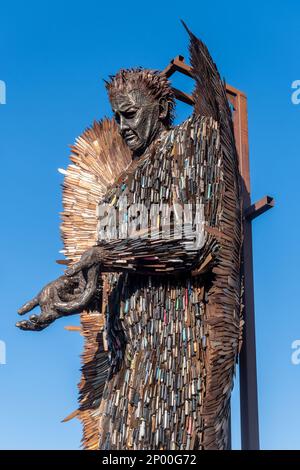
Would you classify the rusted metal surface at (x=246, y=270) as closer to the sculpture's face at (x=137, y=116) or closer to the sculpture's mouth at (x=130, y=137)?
the sculpture's face at (x=137, y=116)

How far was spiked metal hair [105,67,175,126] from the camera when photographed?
5.38 metres

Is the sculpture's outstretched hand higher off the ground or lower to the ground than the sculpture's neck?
lower

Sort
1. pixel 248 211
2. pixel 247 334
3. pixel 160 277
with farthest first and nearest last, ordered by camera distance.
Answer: pixel 248 211
pixel 247 334
pixel 160 277

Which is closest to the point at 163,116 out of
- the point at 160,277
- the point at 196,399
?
the point at 160,277

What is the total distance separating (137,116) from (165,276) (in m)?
1.08

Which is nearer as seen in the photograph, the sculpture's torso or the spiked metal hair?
the sculpture's torso

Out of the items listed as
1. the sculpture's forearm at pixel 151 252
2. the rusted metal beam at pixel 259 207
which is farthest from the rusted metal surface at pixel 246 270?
the sculpture's forearm at pixel 151 252

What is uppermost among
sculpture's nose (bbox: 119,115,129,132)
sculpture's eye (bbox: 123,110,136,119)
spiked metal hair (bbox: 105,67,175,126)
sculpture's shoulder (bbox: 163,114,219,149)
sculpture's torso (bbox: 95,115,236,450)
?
spiked metal hair (bbox: 105,67,175,126)

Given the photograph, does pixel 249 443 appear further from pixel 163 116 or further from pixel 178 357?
→ pixel 163 116

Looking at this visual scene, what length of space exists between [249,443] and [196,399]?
65 cm

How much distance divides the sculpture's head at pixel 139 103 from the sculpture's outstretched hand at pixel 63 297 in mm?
1075

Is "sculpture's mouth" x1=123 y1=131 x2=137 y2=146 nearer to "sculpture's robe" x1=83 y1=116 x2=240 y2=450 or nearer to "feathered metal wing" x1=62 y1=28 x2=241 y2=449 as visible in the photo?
"sculpture's robe" x1=83 y1=116 x2=240 y2=450

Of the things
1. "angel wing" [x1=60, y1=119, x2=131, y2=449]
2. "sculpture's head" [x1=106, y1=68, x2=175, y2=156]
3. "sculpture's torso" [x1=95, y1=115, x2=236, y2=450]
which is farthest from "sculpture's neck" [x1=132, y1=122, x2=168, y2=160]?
"angel wing" [x1=60, y1=119, x2=131, y2=449]

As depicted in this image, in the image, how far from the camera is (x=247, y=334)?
541 centimetres
